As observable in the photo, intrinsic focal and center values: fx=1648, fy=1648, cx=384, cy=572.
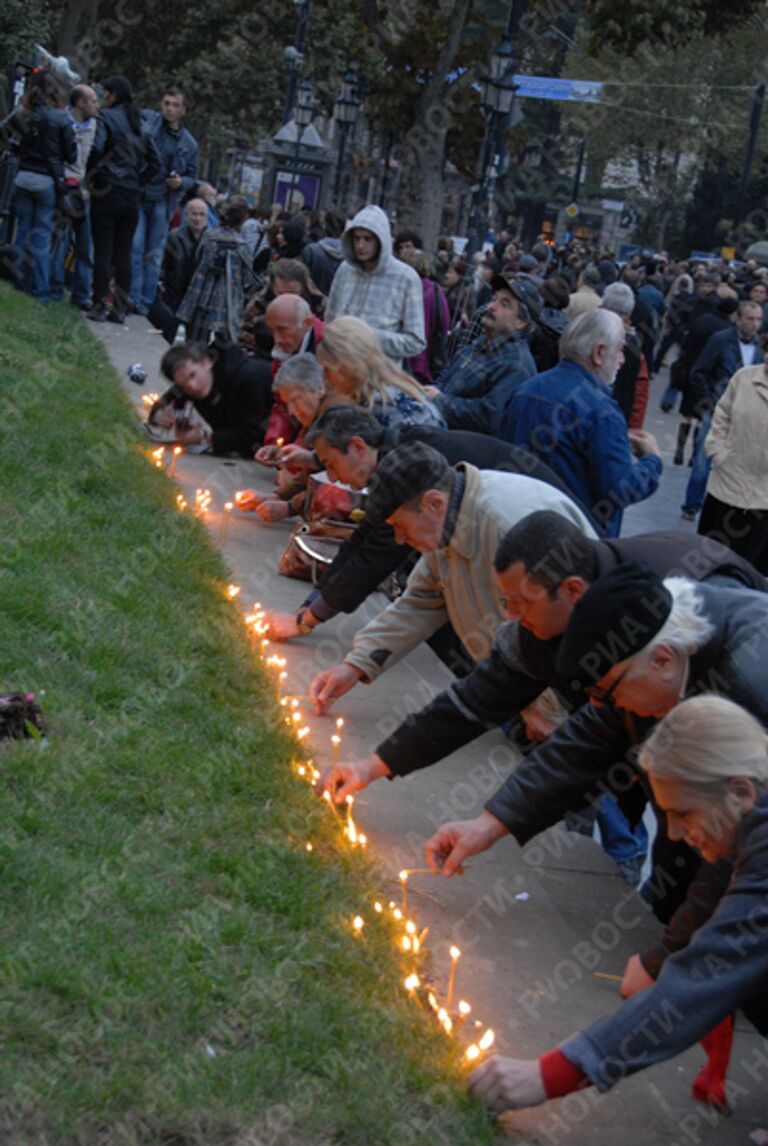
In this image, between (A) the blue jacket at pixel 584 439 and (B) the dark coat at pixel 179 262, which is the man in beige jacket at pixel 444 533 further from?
(B) the dark coat at pixel 179 262

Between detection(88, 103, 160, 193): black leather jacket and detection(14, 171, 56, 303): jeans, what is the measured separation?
86cm

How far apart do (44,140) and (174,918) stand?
11.7 metres

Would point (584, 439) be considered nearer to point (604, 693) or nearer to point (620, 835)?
point (620, 835)

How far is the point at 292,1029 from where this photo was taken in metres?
4.05

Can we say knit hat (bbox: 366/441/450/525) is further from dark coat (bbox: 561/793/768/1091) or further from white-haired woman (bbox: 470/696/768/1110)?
dark coat (bbox: 561/793/768/1091)

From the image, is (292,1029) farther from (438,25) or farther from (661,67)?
(661,67)

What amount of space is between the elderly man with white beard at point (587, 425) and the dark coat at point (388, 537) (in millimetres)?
687

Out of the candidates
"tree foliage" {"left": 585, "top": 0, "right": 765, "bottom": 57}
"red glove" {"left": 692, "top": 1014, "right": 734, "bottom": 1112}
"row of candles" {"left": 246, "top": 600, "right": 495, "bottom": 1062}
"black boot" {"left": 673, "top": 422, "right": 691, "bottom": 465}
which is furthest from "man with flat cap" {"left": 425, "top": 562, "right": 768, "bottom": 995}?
"tree foliage" {"left": 585, "top": 0, "right": 765, "bottom": 57}

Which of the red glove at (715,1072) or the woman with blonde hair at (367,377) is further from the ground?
the woman with blonde hair at (367,377)

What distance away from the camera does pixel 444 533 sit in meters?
5.55

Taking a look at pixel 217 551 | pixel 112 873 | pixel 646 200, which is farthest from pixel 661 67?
pixel 112 873

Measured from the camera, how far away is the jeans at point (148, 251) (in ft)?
57.3

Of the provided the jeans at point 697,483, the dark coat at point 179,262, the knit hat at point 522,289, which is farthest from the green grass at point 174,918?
the dark coat at point 179,262

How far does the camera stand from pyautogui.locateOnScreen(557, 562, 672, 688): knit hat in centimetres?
407
